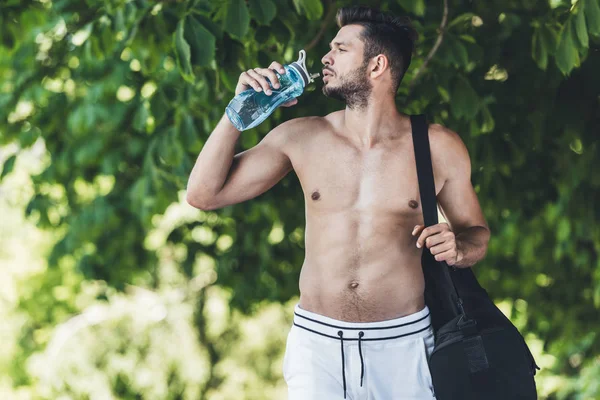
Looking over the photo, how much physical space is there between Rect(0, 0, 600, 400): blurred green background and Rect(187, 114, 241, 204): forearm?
0.40 m

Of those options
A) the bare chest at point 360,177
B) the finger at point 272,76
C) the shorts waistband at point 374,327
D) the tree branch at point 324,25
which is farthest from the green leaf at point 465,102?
the finger at point 272,76

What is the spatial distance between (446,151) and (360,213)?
32cm

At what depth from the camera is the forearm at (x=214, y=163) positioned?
3.04 metres

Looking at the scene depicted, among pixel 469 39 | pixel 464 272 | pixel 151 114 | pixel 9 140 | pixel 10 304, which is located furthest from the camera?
pixel 10 304

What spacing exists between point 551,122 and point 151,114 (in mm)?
1765

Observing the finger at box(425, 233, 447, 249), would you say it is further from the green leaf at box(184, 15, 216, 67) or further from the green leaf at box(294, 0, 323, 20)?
the green leaf at box(294, 0, 323, 20)

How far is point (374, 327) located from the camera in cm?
302

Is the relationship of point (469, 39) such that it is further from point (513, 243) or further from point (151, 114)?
point (513, 243)

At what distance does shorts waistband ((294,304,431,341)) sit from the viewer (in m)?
3.02

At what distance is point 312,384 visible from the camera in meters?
3.00

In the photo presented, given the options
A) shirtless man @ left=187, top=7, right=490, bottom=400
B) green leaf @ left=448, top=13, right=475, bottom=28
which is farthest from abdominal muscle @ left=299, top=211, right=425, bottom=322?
green leaf @ left=448, top=13, right=475, bottom=28

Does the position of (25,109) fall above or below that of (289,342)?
below

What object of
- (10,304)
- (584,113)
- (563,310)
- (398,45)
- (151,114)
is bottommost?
(10,304)

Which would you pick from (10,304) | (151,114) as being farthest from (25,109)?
(10,304)
